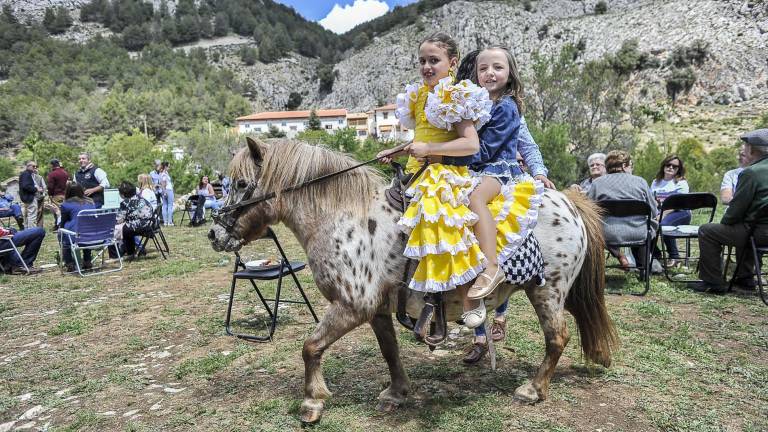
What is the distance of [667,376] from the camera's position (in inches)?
142

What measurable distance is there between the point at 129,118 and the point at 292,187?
103m

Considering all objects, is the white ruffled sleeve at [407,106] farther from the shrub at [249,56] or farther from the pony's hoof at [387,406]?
the shrub at [249,56]

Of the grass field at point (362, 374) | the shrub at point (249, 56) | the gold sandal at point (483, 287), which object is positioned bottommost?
the grass field at point (362, 374)

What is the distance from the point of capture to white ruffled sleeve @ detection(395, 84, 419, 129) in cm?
308

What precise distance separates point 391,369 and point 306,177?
1520mm

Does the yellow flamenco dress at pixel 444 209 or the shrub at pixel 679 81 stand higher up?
the shrub at pixel 679 81

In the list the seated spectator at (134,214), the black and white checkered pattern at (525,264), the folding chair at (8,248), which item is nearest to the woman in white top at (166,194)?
the seated spectator at (134,214)

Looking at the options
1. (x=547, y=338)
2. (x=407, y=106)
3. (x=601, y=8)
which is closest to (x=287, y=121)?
(x=601, y=8)

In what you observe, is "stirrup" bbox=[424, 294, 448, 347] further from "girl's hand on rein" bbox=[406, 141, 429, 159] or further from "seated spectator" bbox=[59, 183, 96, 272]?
"seated spectator" bbox=[59, 183, 96, 272]

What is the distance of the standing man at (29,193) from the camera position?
12641 mm

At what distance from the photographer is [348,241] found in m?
2.95

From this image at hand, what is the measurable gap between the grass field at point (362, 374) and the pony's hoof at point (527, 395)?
0.20ft

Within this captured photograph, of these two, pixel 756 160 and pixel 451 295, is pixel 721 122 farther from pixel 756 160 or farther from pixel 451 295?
pixel 451 295

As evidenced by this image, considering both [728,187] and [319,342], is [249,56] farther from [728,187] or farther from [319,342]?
[319,342]
